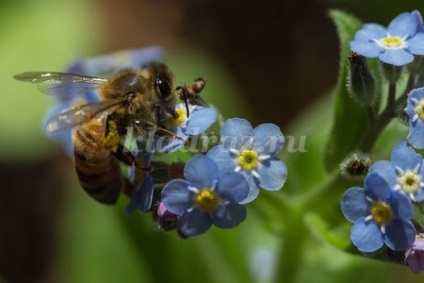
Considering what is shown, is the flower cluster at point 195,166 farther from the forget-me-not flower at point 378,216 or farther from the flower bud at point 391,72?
the flower bud at point 391,72

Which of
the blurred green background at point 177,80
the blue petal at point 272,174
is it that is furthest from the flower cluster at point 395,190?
the blurred green background at point 177,80

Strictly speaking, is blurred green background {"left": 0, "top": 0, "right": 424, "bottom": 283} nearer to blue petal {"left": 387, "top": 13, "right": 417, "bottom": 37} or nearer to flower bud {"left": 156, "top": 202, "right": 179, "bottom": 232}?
blue petal {"left": 387, "top": 13, "right": 417, "bottom": 37}

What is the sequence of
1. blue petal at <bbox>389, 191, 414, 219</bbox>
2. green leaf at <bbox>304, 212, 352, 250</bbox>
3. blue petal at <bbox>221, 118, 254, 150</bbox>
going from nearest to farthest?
blue petal at <bbox>389, 191, 414, 219</bbox>
blue petal at <bbox>221, 118, 254, 150</bbox>
green leaf at <bbox>304, 212, 352, 250</bbox>

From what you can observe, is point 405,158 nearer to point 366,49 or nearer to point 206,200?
point 366,49

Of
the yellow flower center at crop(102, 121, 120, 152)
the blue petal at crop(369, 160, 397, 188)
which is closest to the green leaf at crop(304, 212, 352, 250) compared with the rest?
the blue petal at crop(369, 160, 397, 188)

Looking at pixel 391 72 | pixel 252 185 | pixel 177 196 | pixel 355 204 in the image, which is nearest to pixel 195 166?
pixel 177 196

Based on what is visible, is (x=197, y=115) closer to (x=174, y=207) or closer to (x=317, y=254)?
(x=174, y=207)
